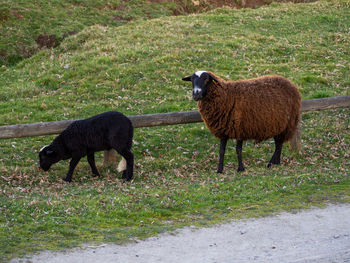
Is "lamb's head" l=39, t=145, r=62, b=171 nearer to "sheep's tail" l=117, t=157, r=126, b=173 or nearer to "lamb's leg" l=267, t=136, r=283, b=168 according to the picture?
"sheep's tail" l=117, t=157, r=126, b=173

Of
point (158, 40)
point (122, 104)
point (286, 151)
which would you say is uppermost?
point (158, 40)

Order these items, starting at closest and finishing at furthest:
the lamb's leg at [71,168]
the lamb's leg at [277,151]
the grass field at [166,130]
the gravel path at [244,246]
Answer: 1. the gravel path at [244,246]
2. the grass field at [166,130]
3. the lamb's leg at [71,168]
4. the lamb's leg at [277,151]

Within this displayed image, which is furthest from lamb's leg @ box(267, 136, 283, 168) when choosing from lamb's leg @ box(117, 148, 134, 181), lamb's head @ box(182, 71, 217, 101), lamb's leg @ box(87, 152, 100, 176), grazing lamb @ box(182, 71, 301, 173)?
lamb's leg @ box(87, 152, 100, 176)

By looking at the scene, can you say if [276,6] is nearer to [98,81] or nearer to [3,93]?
[98,81]

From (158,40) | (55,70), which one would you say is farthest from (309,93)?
(55,70)

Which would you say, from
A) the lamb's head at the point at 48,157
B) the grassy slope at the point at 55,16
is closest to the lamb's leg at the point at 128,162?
the lamb's head at the point at 48,157

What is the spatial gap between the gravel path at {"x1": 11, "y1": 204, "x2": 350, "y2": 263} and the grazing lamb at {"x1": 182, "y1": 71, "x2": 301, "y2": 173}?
3.60m

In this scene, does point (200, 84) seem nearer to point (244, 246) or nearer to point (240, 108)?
point (240, 108)

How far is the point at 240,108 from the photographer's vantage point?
11.6m

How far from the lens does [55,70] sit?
1778 centimetres

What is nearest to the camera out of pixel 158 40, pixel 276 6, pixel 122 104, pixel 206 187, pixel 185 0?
pixel 206 187

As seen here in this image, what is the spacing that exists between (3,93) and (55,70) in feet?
7.09

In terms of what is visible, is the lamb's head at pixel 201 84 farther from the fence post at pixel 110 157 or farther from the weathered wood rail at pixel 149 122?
the fence post at pixel 110 157

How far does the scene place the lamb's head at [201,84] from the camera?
11422mm
